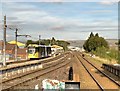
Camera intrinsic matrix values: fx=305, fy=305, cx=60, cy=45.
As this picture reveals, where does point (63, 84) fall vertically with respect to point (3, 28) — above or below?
below

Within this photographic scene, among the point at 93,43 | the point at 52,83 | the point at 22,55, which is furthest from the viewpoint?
the point at 93,43

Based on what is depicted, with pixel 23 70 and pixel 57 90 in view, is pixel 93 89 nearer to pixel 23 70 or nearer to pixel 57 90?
pixel 57 90

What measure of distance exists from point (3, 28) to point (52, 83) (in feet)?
79.2

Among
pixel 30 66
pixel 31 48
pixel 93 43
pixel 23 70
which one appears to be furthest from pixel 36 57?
pixel 93 43

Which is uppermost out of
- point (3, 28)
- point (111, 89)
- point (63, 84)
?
point (3, 28)

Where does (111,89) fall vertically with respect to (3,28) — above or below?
below

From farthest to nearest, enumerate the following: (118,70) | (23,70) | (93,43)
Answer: (93,43) → (23,70) → (118,70)

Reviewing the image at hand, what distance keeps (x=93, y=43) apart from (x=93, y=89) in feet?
352

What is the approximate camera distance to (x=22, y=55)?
76062 mm

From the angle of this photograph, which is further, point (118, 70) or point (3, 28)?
point (3, 28)

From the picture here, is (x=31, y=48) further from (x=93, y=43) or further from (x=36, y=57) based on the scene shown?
(x=93, y=43)

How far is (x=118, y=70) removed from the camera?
28.6 m

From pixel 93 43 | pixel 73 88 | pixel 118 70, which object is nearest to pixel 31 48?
pixel 118 70

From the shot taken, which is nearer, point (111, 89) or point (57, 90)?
point (57, 90)
